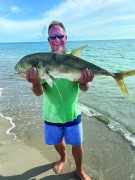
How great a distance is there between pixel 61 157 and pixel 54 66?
2050mm

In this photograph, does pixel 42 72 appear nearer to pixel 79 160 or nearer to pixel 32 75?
pixel 32 75

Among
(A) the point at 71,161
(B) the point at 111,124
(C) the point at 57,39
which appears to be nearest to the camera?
(C) the point at 57,39

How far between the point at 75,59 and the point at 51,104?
987 millimetres

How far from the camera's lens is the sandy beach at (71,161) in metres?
4.67

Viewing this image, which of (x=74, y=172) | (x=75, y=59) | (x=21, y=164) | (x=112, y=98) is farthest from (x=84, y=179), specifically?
(x=112, y=98)

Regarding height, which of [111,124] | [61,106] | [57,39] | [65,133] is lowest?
[111,124]

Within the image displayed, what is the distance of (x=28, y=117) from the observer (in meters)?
7.75

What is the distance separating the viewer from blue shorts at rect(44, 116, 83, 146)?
171 inches

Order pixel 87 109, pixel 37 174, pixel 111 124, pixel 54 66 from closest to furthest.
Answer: pixel 54 66 < pixel 37 174 < pixel 111 124 < pixel 87 109

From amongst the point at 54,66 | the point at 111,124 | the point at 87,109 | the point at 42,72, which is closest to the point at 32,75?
the point at 42,72

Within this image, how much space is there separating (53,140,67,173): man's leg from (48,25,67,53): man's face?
5.17 ft

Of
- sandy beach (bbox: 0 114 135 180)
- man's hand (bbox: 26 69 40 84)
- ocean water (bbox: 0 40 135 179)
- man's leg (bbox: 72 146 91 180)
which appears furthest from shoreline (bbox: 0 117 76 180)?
man's hand (bbox: 26 69 40 84)

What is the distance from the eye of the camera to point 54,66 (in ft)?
11.6

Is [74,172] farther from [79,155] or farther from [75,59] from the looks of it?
[75,59]
